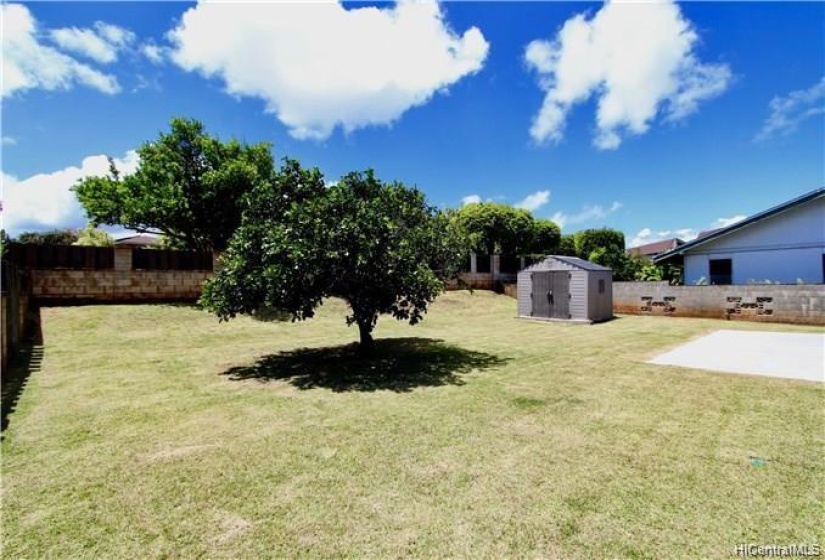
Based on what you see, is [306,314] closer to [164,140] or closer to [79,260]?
[79,260]

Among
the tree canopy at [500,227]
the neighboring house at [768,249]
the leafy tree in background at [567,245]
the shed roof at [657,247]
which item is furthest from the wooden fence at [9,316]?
the shed roof at [657,247]

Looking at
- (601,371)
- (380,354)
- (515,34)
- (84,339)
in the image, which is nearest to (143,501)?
(380,354)

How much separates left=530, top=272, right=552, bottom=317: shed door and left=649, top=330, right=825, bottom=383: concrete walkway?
18.9 feet

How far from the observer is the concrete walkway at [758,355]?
706 centimetres

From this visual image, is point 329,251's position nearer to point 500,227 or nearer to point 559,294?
point 559,294

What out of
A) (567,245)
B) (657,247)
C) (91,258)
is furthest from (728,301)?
(657,247)

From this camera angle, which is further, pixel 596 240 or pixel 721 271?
pixel 596 240

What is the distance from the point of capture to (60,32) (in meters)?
8.66

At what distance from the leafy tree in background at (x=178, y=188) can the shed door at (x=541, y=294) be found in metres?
12.6

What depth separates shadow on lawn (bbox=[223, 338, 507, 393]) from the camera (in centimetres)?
667

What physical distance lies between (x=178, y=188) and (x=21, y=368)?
11.1 m

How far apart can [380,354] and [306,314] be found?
2.59 m

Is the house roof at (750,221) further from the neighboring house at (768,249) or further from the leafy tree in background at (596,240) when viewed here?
the leafy tree in background at (596,240)

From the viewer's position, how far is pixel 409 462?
3678 millimetres
